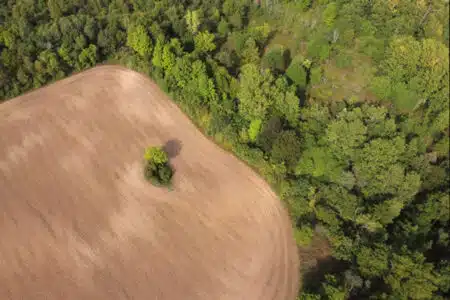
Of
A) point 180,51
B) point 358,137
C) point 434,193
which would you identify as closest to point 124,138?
point 180,51

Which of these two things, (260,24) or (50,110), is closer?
(50,110)

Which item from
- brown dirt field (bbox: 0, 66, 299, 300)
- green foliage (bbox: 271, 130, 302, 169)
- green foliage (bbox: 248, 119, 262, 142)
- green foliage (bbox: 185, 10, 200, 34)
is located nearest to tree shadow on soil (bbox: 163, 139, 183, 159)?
brown dirt field (bbox: 0, 66, 299, 300)

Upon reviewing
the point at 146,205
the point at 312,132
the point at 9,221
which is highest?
the point at 312,132

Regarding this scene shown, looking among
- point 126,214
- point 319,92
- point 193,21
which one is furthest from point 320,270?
point 193,21

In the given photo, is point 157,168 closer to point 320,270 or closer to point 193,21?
point 320,270

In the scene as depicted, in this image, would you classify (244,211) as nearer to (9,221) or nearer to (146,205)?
(146,205)

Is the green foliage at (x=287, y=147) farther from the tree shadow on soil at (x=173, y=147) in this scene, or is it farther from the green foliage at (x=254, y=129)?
the tree shadow on soil at (x=173, y=147)
